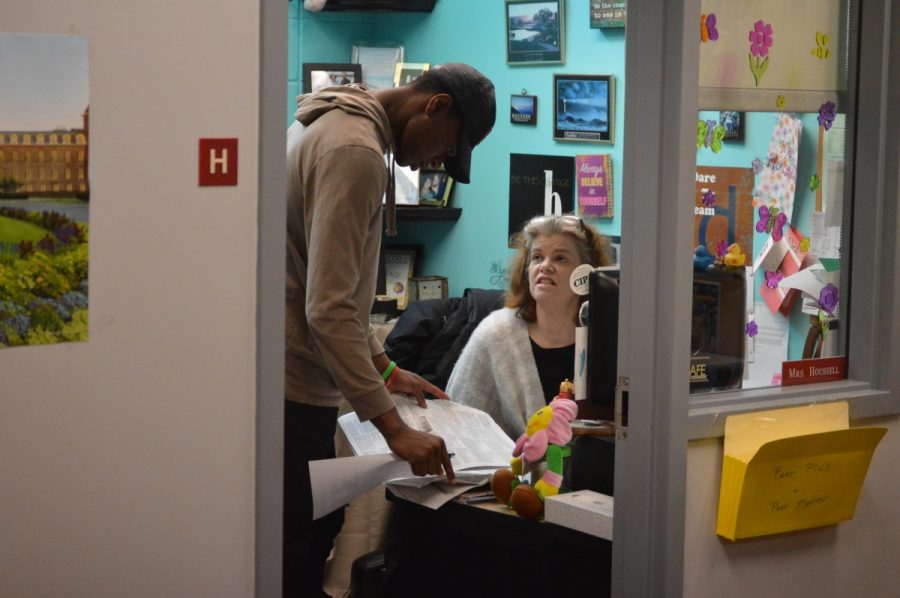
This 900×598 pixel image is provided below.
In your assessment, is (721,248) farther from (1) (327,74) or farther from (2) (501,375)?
(1) (327,74)

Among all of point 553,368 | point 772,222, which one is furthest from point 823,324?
point 553,368

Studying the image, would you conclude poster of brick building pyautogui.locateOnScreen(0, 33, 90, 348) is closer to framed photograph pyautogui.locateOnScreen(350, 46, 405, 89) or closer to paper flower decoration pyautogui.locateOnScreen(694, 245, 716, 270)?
paper flower decoration pyautogui.locateOnScreen(694, 245, 716, 270)

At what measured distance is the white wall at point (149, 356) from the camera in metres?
1.39

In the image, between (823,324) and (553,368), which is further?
(553,368)

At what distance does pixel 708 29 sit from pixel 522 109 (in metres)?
2.07

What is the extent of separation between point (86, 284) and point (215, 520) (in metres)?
0.37

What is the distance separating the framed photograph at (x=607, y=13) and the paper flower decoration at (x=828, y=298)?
1.66 m

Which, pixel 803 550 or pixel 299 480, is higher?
pixel 299 480

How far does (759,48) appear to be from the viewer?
6.96 ft

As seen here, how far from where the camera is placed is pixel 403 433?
87.9 inches

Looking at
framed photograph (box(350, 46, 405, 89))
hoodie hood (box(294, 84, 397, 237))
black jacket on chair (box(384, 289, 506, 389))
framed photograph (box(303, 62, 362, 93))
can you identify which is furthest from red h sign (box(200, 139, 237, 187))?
framed photograph (box(350, 46, 405, 89))

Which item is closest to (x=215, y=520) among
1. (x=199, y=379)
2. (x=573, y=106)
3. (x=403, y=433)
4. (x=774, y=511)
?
(x=199, y=379)

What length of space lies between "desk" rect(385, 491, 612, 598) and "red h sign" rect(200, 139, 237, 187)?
1.11 m

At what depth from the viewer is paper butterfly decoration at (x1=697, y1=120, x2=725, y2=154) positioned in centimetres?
201
